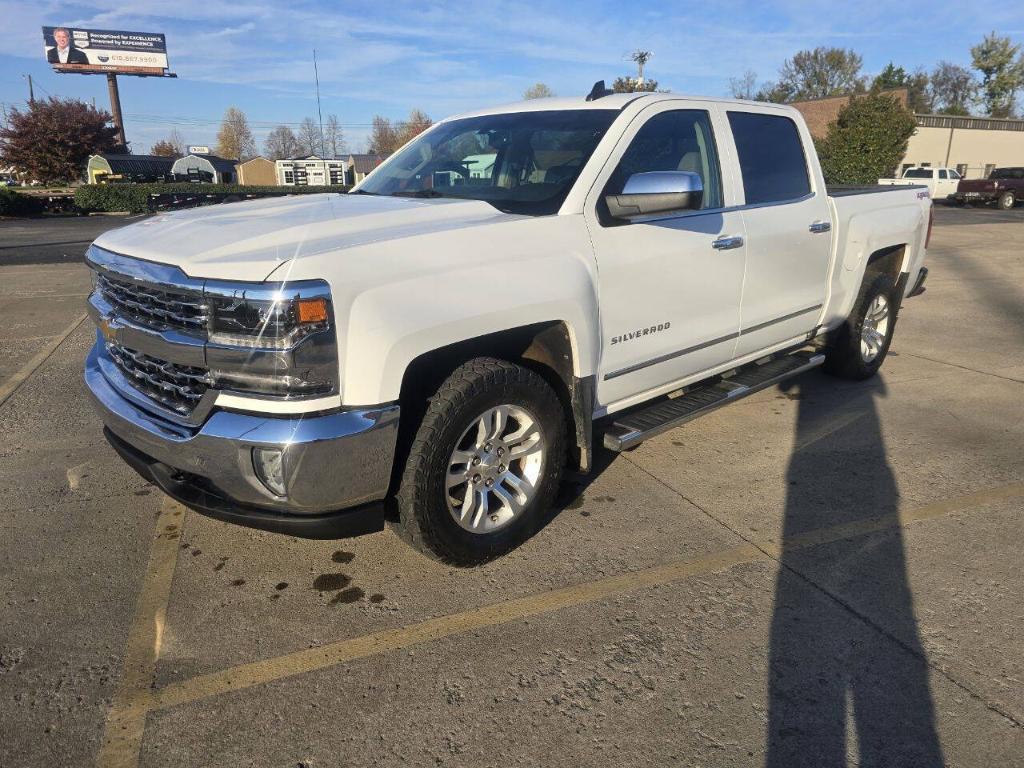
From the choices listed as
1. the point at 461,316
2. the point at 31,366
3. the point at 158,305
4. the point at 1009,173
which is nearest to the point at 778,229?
the point at 461,316

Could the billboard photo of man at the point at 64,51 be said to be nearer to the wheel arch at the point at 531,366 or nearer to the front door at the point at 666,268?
the front door at the point at 666,268

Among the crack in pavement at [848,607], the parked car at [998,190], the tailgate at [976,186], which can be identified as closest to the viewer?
the crack in pavement at [848,607]

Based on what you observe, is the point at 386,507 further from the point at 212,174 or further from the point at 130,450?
the point at 212,174

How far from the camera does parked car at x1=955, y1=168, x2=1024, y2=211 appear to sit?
1238 inches

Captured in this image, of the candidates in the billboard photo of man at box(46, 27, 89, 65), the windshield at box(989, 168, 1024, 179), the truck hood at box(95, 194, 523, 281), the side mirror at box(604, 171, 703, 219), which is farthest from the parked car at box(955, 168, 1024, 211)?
the billboard photo of man at box(46, 27, 89, 65)

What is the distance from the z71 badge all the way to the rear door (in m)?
0.80

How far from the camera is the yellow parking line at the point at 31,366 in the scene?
5762 mm

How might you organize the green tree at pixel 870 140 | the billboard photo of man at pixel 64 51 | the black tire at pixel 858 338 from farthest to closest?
the billboard photo of man at pixel 64 51 → the green tree at pixel 870 140 → the black tire at pixel 858 338

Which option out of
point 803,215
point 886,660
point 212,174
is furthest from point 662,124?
point 212,174

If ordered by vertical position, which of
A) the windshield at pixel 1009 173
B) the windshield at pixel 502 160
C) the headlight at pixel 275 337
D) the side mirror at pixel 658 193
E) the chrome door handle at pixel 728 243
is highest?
the windshield at pixel 502 160

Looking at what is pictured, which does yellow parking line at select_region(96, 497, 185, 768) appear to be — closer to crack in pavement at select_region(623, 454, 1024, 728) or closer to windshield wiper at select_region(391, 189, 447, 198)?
windshield wiper at select_region(391, 189, 447, 198)

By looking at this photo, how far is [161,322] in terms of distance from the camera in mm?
2766

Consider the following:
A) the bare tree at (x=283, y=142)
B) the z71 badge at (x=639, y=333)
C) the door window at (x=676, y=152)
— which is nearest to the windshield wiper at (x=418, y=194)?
the door window at (x=676, y=152)

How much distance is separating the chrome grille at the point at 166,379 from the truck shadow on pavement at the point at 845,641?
2.28 m
